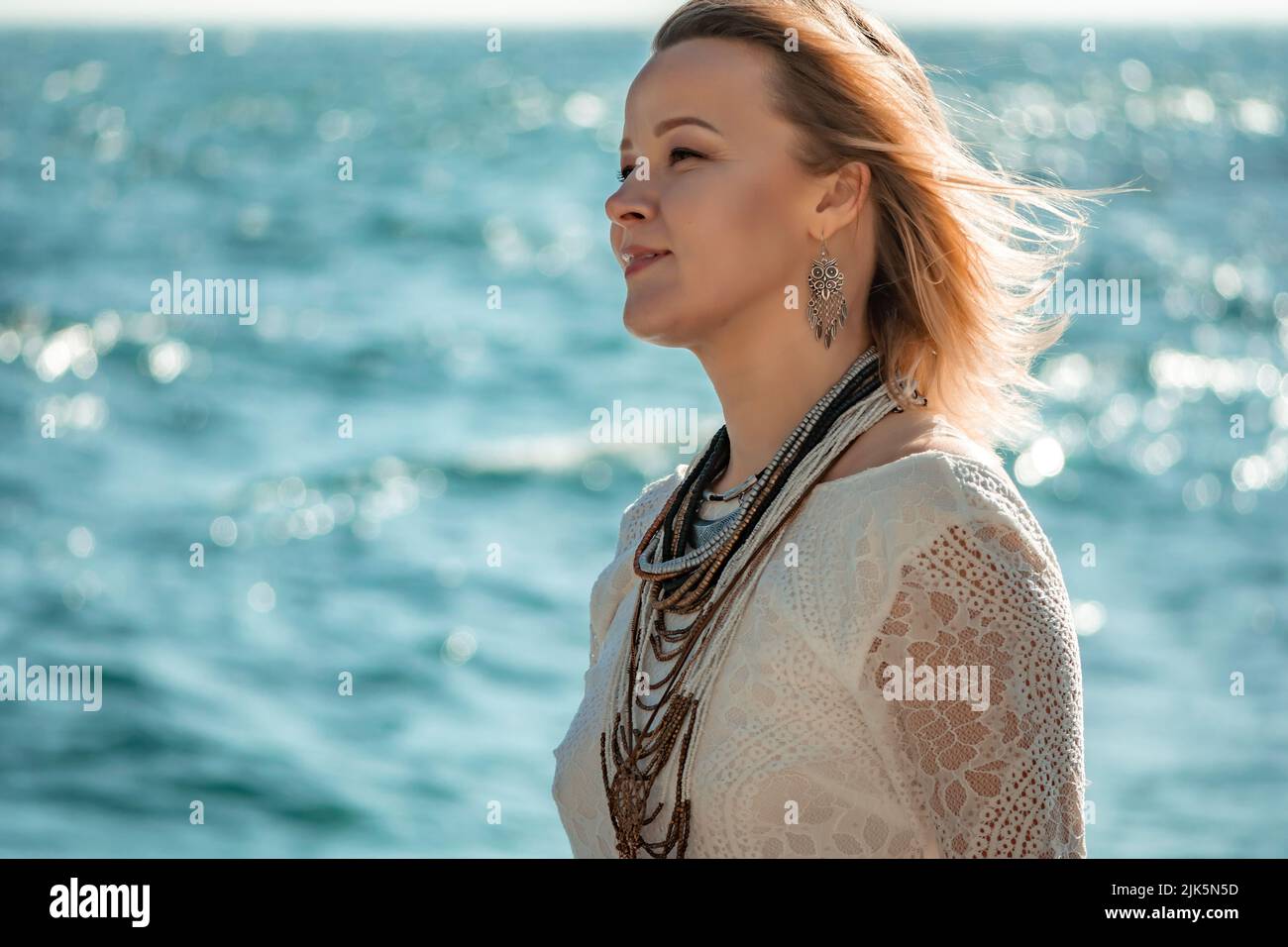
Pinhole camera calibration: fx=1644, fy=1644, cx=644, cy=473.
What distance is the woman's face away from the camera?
6.66 feet

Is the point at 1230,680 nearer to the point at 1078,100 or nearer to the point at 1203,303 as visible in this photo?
the point at 1203,303

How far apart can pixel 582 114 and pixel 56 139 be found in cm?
801

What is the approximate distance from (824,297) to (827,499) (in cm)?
28

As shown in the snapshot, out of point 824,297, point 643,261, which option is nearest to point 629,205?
point 643,261

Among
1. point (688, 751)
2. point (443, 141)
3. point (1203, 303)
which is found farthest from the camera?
point (443, 141)

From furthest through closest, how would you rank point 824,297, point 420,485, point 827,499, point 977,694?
point 420,485
point 824,297
point 827,499
point 977,694

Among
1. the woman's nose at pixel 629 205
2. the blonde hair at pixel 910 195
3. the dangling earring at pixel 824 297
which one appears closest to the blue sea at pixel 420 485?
the blonde hair at pixel 910 195

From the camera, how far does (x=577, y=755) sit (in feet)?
7.18

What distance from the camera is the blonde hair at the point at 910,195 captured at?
2078mm

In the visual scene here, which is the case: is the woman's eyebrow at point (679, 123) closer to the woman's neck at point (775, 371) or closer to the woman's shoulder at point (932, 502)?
the woman's neck at point (775, 371)

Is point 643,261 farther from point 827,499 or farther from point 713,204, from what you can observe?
point 827,499

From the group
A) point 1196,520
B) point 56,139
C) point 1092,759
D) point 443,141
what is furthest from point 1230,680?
point 56,139

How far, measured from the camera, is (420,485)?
1210cm

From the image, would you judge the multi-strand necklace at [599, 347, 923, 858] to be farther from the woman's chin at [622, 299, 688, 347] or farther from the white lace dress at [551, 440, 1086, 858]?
the woman's chin at [622, 299, 688, 347]
